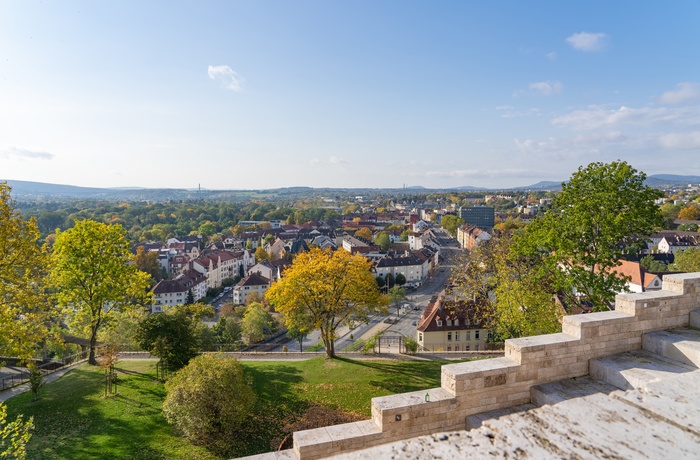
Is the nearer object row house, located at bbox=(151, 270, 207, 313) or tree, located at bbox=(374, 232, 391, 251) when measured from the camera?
row house, located at bbox=(151, 270, 207, 313)

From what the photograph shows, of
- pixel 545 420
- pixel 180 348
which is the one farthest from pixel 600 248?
pixel 180 348

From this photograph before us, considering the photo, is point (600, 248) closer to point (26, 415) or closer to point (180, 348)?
point (180, 348)

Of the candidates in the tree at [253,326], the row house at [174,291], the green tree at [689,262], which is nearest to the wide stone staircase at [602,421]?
the tree at [253,326]

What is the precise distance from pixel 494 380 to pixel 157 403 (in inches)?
516

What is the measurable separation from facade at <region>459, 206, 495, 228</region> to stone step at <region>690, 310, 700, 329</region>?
489 feet

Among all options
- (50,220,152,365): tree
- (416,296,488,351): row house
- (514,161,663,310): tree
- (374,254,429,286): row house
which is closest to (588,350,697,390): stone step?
(514,161,663,310): tree

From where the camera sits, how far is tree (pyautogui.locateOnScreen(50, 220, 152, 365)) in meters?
18.0

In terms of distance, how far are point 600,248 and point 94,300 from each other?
71.7 feet

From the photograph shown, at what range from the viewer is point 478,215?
154m

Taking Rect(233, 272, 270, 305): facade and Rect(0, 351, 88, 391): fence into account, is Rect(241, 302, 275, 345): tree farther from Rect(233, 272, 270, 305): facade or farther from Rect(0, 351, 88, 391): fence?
Rect(233, 272, 270, 305): facade

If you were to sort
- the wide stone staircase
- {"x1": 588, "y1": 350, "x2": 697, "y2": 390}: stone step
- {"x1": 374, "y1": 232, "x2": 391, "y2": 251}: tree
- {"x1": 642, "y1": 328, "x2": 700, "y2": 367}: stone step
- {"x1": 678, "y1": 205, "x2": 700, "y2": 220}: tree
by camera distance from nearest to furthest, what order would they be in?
the wide stone staircase
{"x1": 588, "y1": 350, "x2": 697, "y2": 390}: stone step
{"x1": 642, "y1": 328, "x2": 700, "y2": 367}: stone step
{"x1": 374, "y1": 232, "x2": 391, "y2": 251}: tree
{"x1": 678, "y1": 205, "x2": 700, "y2": 220}: tree

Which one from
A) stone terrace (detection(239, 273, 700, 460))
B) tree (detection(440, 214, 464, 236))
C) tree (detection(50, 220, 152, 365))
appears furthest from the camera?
tree (detection(440, 214, 464, 236))

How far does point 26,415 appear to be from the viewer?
13.8 m

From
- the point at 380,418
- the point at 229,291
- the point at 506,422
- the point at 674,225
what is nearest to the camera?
the point at 506,422
